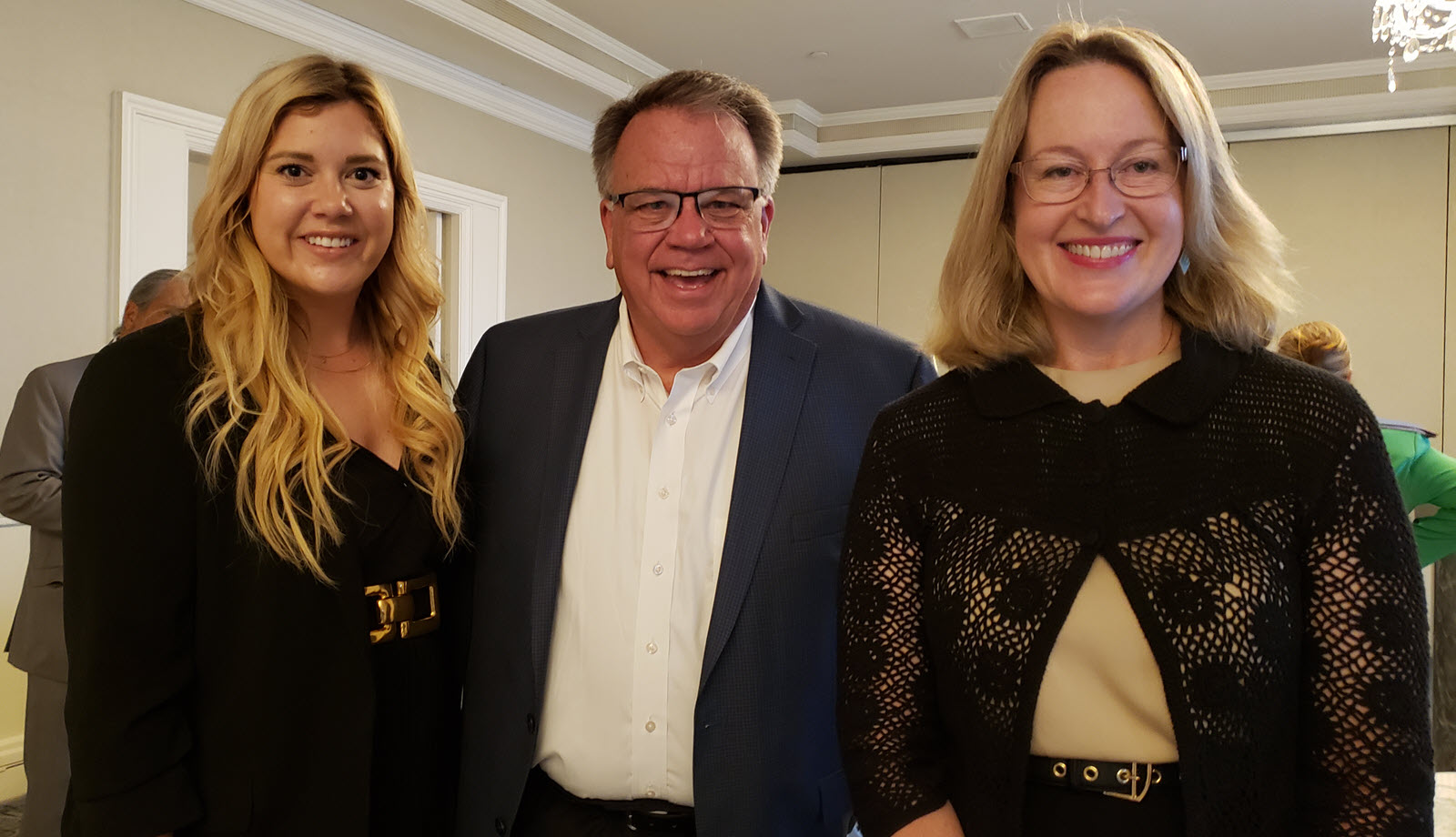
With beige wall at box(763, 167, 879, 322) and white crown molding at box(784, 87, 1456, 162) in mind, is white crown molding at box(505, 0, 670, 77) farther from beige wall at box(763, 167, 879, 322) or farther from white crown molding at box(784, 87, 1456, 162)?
beige wall at box(763, 167, 879, 322)

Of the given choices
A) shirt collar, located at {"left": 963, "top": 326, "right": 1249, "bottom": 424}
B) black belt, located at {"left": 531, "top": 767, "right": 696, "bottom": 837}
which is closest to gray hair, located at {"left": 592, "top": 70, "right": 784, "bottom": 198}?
shirt collar, located at {"left": 963, "top": 326, "right": 1249, "bottom": 424}

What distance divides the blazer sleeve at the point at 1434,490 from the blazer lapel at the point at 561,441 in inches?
104

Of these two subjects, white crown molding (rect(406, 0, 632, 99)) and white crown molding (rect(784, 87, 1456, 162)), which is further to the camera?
white crown molding (rect(784, 87, 1456, 162))

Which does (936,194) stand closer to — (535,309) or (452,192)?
(535,309)

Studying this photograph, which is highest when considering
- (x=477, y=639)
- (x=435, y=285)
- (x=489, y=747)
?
(x=435, y=285)

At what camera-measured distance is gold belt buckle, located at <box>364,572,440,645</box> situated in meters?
1.51

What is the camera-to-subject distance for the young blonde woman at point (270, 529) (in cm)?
134

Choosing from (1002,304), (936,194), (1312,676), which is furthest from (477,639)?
(936,194)

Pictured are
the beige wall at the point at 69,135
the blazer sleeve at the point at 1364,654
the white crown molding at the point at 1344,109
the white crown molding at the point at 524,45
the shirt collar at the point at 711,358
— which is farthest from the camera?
the white crown molding at the point at 1344,109

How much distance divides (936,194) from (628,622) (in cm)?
687

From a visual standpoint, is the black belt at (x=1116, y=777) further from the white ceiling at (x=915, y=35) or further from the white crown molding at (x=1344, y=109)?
the white crown molding at (x=1344, y=109)

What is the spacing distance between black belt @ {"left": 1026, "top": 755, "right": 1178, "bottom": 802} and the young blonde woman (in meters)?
0.91

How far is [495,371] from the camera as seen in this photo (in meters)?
1.81

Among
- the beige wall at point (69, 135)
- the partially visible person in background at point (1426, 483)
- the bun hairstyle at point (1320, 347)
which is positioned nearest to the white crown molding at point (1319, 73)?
the bun hairstyle at point (1320, 347)
